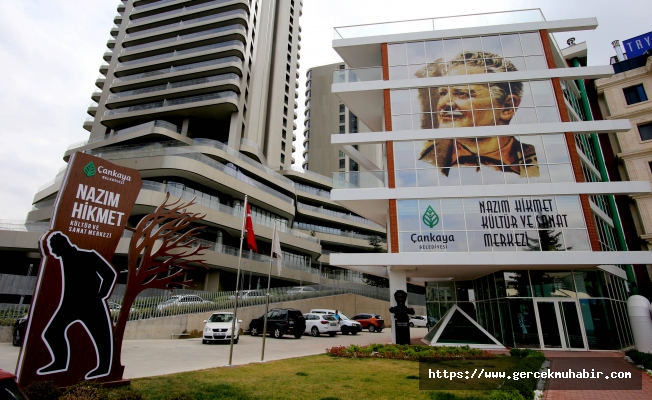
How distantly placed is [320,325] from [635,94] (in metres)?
31.6

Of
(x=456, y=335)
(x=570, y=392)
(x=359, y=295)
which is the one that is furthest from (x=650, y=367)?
(x=359, y=295)

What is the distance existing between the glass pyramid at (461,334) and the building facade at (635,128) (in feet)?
52.6

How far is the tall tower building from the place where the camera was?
47781mm

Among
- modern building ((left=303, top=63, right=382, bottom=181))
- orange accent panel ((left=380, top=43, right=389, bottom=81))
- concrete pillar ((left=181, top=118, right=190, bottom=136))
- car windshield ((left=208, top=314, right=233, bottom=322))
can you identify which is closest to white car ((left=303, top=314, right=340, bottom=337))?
car windshield ((left=208, top=314, right=233, bottom=322))

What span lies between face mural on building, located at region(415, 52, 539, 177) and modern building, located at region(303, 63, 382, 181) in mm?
55345

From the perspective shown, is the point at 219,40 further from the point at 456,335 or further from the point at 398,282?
the point at 456,335

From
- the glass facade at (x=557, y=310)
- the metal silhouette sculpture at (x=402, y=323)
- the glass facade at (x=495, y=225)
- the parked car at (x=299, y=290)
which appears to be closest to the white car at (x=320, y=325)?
the metal silhouette sculpture at (x=402, y=323)

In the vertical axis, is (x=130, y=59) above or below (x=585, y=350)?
above

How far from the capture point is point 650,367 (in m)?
11.2

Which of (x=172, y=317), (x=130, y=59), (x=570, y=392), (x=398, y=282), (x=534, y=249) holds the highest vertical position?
(x=130, y=59)

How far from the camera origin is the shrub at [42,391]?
229 inches

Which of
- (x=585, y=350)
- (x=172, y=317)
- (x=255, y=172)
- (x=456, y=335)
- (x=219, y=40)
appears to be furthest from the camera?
(x=219, y=40)

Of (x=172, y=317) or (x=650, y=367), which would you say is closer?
(x=650, y=367)

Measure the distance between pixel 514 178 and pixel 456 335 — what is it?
28.4 feet
